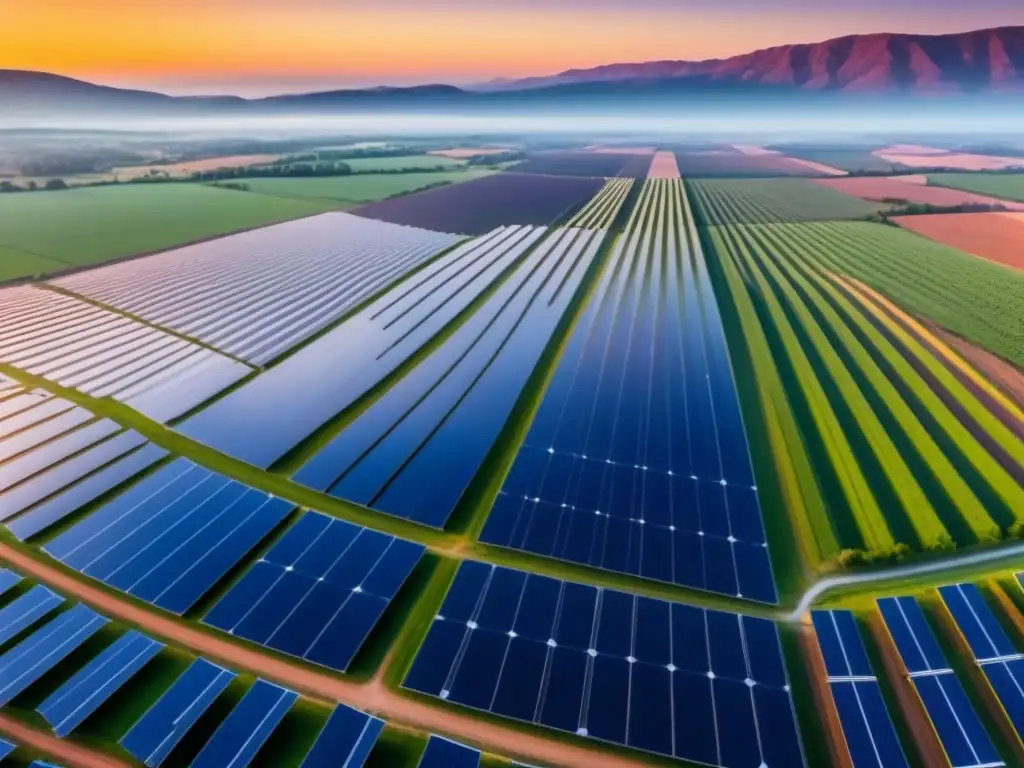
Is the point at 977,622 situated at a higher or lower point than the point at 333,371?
lower

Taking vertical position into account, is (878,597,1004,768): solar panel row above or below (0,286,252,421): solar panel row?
below

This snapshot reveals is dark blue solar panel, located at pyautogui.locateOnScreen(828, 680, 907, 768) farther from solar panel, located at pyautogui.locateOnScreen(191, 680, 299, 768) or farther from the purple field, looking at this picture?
the purple field

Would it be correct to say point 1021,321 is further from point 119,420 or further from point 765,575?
point 119,420

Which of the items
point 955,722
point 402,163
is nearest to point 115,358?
point 955,722

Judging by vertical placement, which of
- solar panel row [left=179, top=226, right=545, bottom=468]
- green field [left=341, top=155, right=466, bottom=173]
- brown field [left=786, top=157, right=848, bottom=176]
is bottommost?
brown field [left=786, top=157, right=848, bottom=176]

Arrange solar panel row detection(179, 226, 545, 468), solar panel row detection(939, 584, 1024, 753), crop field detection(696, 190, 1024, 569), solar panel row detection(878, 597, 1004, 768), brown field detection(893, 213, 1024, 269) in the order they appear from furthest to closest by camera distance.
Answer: brown field detection(893, 213, 1024, 269)
solar panel row detection(179, 226, 545, 468)
crop field detection(696, 190, 1024, 569)
solar panel row detection(939, 584, 1024, 753)
solar panel row detection(878, 597, 1004, 768)

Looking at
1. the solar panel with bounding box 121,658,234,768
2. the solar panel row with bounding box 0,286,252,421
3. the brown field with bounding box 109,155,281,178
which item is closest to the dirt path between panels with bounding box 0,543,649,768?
the solar panel with bounding box 121,658,234,768

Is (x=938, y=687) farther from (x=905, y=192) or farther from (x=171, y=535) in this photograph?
(x=905, y=192)
